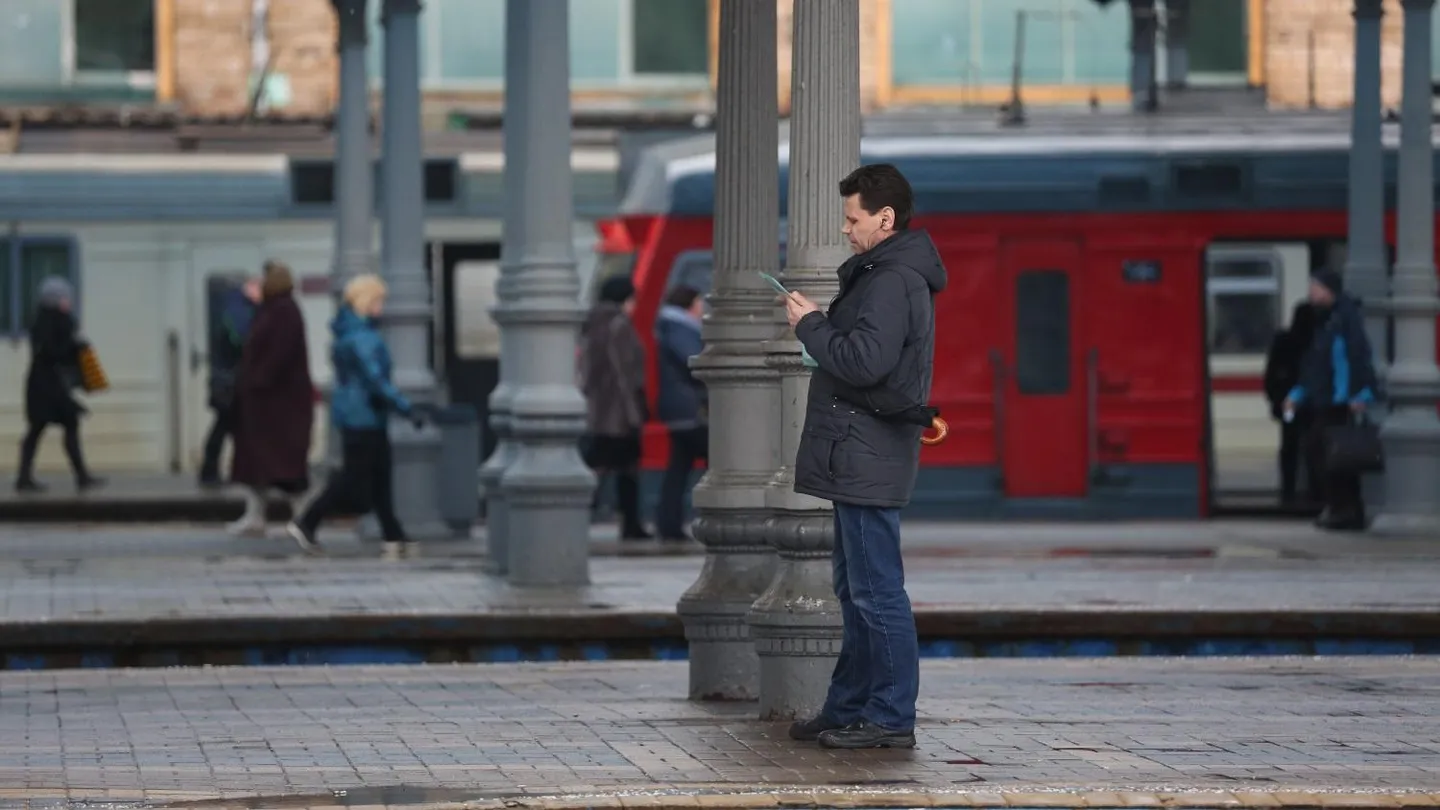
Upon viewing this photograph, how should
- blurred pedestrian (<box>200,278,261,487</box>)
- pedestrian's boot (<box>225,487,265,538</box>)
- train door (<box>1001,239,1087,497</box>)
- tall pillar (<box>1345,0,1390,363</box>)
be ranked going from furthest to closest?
1. blurred pedestrian (<box>200,278,261,487</box>)
2. train door (<box>1001,239,1087,497</box>)
3. tall pillar (<box>1345,0,1390,363</box>)
4. pedestrian's boot (<box>225,487,265,538</box>)

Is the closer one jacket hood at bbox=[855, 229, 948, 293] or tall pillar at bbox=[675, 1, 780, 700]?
jacket hood at bbox=[855, 229, 948, 293]

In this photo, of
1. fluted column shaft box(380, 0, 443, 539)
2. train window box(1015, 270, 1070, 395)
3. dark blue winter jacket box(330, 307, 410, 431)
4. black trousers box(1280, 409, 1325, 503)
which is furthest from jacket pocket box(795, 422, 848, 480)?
train window box(1015, 270, 1070, 395)

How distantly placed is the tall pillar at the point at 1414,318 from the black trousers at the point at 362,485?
6463 mm

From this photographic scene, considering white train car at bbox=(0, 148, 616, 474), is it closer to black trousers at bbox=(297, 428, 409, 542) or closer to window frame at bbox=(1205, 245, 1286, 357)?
window frame at bbox=(1205, 245, 1286, 357)

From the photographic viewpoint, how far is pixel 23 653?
13.3 metres

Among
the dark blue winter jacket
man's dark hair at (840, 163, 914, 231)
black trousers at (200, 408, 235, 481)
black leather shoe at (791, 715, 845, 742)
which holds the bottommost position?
black trousers at (200, 408, 235, 481)

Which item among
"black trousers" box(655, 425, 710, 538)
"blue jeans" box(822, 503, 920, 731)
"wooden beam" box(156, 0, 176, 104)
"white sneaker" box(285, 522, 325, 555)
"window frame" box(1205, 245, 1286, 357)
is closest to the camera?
"blue jeans" box(822, 503, 920, 731)

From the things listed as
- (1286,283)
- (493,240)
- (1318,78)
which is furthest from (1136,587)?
(1318,78)

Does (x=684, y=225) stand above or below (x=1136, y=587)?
above

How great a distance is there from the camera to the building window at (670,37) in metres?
33.2

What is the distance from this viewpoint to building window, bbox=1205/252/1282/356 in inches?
947

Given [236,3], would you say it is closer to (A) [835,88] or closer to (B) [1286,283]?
(B) [1286,283]

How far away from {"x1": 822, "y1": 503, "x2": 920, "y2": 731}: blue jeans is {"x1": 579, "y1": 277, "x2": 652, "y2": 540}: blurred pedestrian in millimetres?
10399

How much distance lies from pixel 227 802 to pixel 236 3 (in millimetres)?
25666
